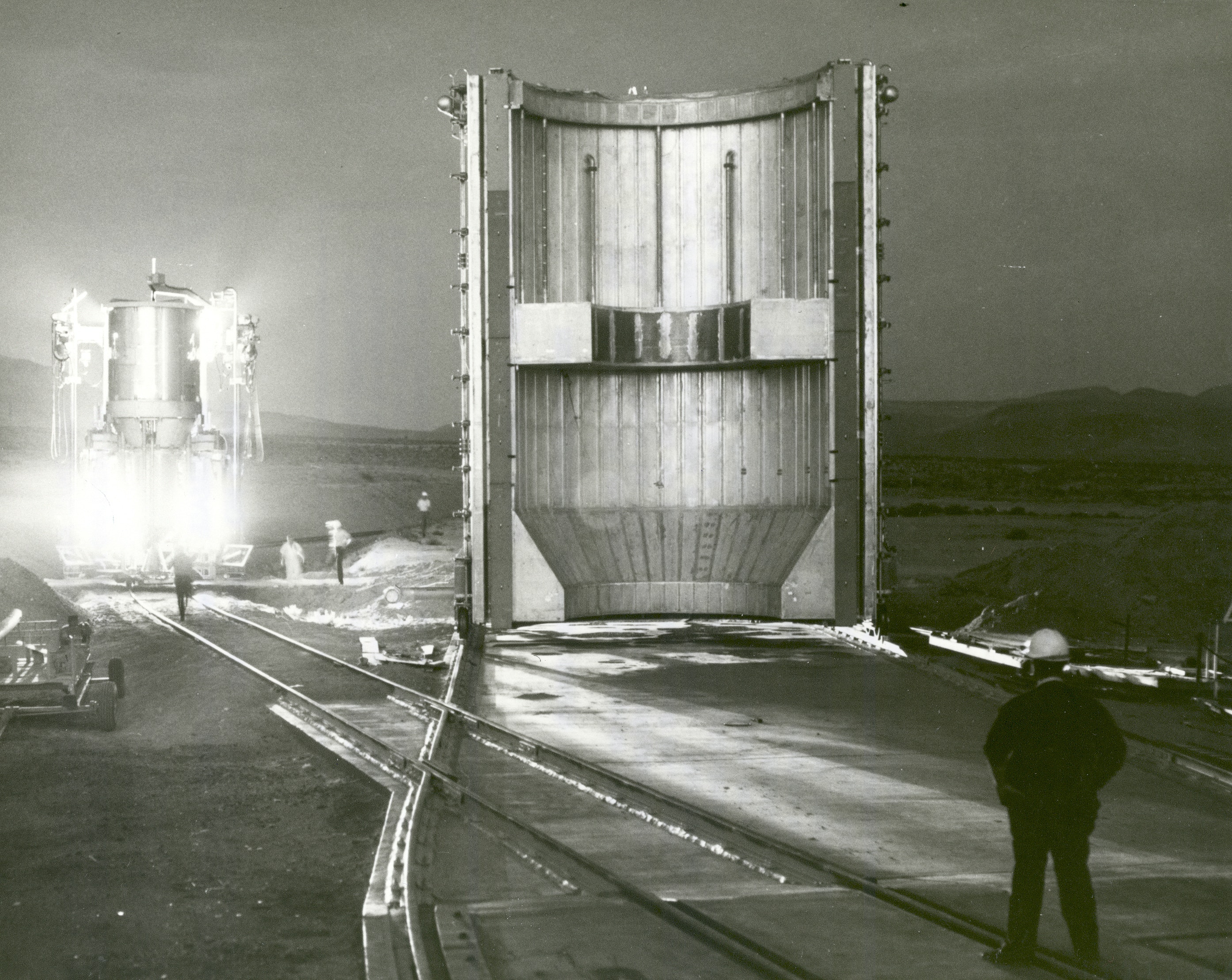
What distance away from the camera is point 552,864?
756 cm

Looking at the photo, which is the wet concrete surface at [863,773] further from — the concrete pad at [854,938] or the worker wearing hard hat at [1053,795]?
the worker wearing hard hat at [1053,795]

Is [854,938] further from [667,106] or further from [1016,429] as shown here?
[1016,429]

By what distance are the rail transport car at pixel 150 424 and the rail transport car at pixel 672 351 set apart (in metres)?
11.5

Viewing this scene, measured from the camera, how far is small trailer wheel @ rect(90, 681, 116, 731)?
13.6 m

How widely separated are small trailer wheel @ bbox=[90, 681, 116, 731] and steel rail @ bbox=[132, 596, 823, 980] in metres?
1.99

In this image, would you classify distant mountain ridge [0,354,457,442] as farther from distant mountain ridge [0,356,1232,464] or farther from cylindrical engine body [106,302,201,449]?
cylindrical engine body [106,302,201,449]

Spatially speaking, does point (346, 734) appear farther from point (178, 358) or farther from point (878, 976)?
point (178, 358)

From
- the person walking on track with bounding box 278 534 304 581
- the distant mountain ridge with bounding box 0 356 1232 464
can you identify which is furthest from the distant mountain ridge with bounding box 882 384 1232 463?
the person walking on track with bounding box 278 534 304 581

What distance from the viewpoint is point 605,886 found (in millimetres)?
7105

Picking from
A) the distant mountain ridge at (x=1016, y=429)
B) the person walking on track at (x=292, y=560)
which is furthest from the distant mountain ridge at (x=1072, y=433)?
the person walking on track at (x=292, y=560)

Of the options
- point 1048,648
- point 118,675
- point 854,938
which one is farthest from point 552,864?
point 118,675

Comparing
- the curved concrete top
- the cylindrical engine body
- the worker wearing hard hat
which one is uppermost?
the curved concrete top

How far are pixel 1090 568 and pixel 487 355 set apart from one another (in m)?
11.8

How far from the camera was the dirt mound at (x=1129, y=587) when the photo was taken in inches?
857
